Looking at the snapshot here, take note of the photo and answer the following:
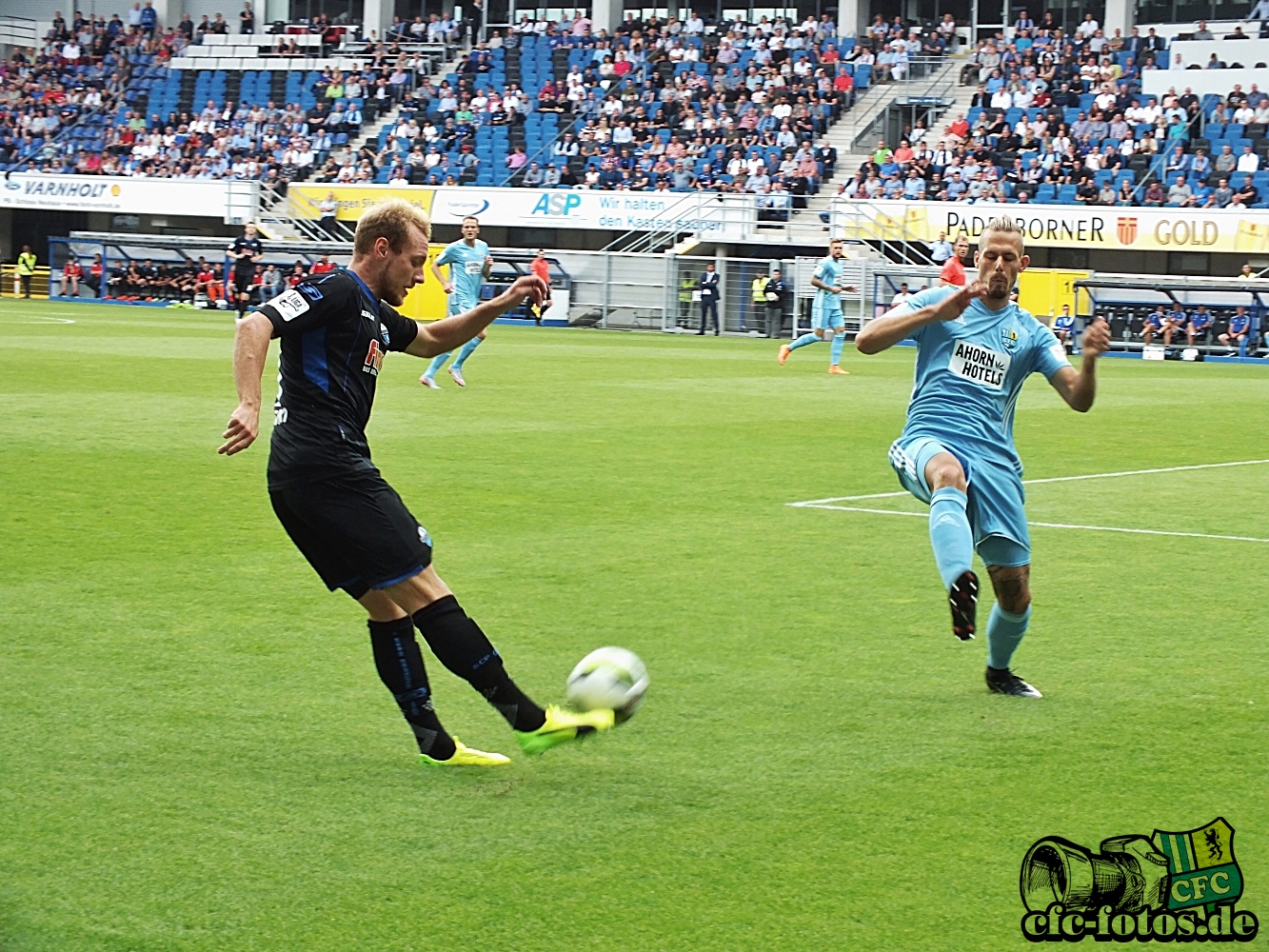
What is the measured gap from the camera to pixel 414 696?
544 cm

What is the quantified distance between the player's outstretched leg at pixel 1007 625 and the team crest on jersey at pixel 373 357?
259 centimetres

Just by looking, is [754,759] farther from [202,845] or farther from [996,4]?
[996,4]

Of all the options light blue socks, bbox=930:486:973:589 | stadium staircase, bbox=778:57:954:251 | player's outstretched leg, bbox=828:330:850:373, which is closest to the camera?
light blue socks, bbox=930:486:973:589

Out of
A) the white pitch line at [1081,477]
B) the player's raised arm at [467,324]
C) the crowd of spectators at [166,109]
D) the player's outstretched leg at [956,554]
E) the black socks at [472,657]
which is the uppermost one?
the crowd of spectators at [166,109]

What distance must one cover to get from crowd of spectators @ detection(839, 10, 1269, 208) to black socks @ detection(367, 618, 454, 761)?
35751 mm

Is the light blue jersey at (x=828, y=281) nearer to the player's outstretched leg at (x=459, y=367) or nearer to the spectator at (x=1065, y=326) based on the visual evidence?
the player's outstretched leg at (x=459, y=367)

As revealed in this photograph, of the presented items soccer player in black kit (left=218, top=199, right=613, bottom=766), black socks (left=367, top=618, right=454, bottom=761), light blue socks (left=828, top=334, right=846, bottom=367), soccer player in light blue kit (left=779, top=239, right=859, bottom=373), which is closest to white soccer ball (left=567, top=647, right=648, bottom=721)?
soccer player in black kit (left=218, top=199, right=613, bottom=766)

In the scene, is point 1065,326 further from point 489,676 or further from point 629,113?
point 489,676

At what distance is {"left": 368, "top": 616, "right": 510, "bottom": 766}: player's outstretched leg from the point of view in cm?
542

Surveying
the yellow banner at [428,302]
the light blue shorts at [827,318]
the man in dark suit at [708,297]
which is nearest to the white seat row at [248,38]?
the yellow banner at [428,302]

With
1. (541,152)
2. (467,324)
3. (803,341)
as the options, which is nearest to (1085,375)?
(467,324)

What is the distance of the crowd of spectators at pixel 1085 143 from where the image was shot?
128 ft

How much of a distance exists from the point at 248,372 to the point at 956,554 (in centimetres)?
263

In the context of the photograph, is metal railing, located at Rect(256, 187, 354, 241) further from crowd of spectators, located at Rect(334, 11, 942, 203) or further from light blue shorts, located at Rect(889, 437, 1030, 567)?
light blue shorts, located at Rect(889, 437, 1030, 567)
